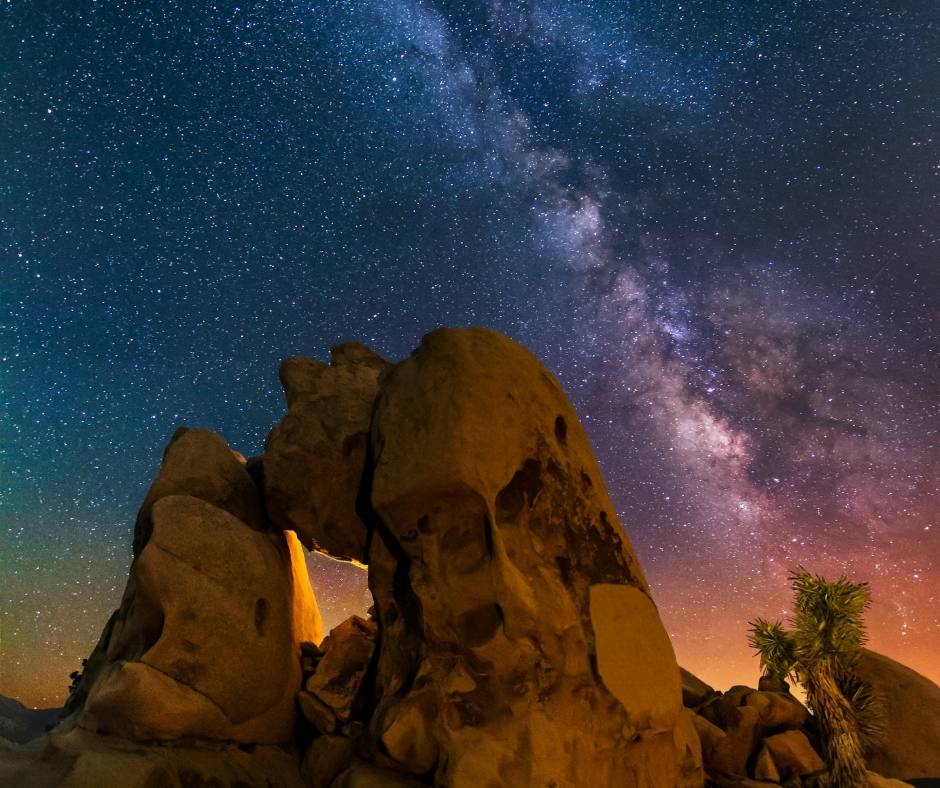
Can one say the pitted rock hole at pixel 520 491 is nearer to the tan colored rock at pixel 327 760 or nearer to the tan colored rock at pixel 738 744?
the tan colored rock at pixel 327 760

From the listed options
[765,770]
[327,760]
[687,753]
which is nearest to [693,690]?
[765,770]

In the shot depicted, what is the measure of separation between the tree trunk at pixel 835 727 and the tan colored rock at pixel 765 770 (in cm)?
123

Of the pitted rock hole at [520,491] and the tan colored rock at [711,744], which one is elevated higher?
the pitted rock hole at [520,491]

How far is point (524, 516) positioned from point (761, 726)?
293 inches

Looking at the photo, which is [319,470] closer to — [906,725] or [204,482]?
[204,482]

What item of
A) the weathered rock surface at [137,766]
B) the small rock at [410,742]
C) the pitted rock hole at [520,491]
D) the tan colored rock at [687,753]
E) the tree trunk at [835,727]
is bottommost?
the weathered rock surface at [137,766]

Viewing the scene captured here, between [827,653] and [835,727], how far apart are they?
1.92 m

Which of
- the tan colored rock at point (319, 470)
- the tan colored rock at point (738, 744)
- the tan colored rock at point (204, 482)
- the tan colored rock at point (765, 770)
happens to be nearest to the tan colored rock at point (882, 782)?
the tan colored rock at point (765, 770)

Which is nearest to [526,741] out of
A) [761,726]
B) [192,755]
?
[192,755]

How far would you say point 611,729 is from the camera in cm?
940

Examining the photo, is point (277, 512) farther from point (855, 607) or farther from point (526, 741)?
point (855, 607)

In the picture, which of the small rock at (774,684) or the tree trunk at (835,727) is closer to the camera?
the tree trunk at (835,727)

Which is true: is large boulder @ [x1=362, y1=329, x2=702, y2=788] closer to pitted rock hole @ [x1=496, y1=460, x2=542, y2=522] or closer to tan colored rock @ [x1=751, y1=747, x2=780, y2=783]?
pitted rock hole @ [x1=496, y1=460, x2=542, y2=522]

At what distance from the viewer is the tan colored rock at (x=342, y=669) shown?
10.6 metres
